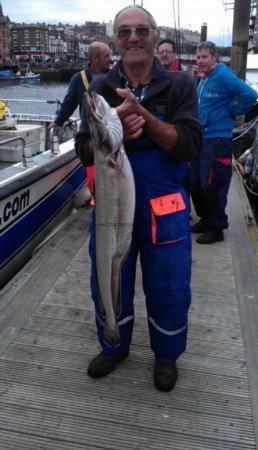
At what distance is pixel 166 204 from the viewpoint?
7.77 ft

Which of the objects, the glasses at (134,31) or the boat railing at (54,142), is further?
the boat railing at (54,142)

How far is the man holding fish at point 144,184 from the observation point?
7.00 feet

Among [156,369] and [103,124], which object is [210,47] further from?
[156,369]

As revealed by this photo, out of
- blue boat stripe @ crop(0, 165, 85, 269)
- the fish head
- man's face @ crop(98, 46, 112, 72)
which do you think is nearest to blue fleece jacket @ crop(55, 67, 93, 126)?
man's face @ crop(98, 46, 112, 72)

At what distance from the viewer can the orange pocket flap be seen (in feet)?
7.73

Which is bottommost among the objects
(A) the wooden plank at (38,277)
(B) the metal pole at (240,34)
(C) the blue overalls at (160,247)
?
(A) the wooden plank at (38,277)

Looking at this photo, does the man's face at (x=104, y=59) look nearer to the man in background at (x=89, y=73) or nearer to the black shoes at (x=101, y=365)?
the man in background at (x=89, y=73)

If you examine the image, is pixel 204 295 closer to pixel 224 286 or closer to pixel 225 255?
pixel 224 286

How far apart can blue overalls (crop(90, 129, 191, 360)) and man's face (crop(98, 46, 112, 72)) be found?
3.14 metres

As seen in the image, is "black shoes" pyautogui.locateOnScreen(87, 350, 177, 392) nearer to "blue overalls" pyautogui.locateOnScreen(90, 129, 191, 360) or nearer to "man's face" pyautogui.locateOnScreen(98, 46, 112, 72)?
"blue overalls" pyautogui.locateOnScreen(90, 129, 191, 360)

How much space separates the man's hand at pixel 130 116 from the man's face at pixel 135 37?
0.98ft

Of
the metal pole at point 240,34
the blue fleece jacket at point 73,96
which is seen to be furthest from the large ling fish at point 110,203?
the metal pole at point 240,34

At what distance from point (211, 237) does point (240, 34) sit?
8.24m

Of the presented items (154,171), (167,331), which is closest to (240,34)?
(154,171)
